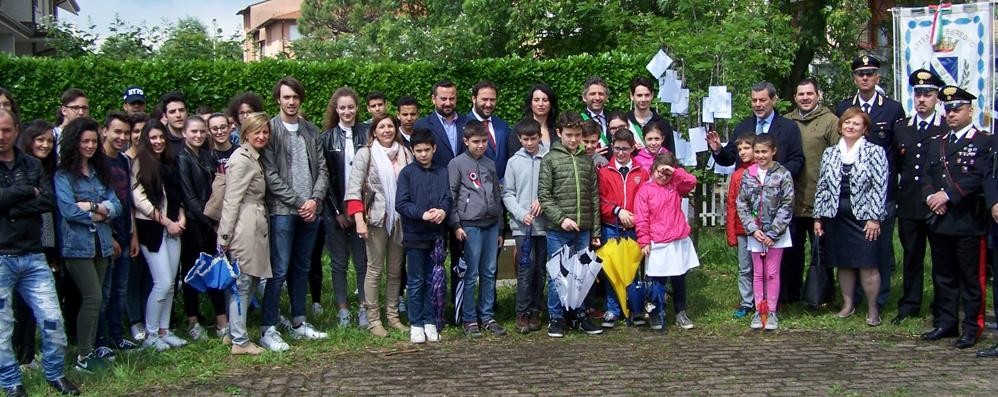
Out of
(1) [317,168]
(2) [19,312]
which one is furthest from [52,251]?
(1) [317,168]

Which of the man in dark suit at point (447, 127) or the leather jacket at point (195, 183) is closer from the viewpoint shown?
the leather jacket at point (195, 183)

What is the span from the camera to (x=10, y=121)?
530 centimetres

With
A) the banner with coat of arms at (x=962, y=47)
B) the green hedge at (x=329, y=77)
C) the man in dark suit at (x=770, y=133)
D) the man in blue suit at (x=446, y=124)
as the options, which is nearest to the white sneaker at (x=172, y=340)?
the man in blue suit at (x=446, y=124)

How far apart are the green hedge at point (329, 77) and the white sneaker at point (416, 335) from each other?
17.5ft

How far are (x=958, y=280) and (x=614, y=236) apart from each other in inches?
105

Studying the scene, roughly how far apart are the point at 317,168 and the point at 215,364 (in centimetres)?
166

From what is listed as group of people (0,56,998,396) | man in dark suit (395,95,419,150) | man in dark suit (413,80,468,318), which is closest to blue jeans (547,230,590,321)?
group of people (0,56,998,396)

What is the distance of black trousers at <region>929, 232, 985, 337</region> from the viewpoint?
6652mm

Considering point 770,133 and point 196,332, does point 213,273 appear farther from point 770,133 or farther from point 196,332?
point 770,133

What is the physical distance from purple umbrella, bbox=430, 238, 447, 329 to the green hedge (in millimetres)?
4978

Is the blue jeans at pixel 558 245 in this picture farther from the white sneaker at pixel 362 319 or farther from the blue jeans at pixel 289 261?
A: the blue jeans at pixel 289 261

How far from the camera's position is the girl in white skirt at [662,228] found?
7.16 meters

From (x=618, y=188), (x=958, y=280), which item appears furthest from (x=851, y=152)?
(x=618, y=188)

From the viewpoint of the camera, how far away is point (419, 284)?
698cm
